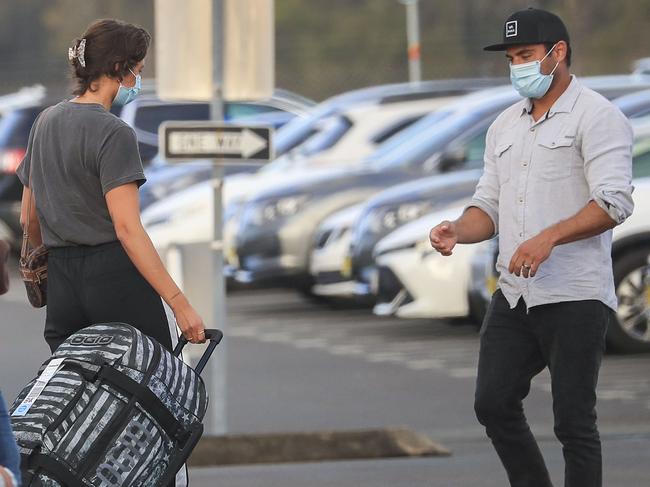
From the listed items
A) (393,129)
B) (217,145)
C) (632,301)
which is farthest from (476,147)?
(217,145)

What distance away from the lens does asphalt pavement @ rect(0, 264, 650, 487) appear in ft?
26.5

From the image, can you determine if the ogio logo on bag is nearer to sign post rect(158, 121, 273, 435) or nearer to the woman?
the woman

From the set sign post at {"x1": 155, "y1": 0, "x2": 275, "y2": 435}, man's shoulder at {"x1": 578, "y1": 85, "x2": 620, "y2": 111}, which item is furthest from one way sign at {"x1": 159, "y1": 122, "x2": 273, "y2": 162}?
man's shoulder at {"x1": 578, "y1": 85, "x2": 620, "y2": 111}

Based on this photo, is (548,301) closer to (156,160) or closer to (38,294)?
(38,294)

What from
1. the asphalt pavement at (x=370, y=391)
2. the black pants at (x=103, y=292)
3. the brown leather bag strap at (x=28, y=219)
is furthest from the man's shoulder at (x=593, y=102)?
the asphalt pavement at (x=370, y=391)

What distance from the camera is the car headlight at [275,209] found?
14945mm

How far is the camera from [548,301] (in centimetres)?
591

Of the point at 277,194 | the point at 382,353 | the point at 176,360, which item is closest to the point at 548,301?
the point at 176,360

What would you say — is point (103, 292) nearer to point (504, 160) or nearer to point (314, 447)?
point (504, 160)

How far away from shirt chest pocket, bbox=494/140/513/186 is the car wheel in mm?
5587

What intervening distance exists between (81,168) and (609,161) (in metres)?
1.67

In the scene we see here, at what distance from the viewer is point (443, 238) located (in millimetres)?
6047

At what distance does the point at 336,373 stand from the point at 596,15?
36.5 meters

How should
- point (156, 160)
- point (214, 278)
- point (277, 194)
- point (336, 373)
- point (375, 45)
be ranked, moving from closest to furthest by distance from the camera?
point (214, 278), point (336, 373), point (277, 194), point (156, 160), point (375, 45)
